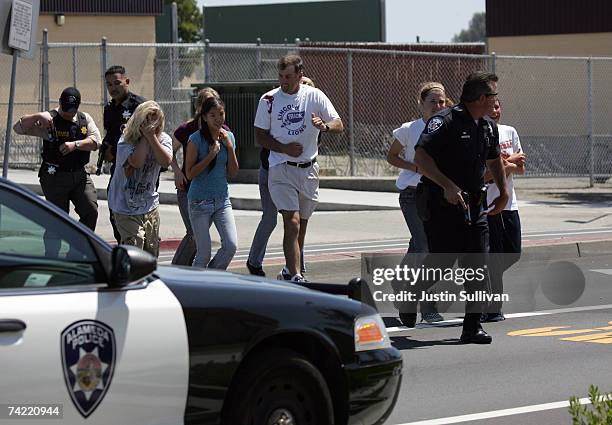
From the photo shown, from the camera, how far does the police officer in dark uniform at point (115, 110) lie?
1121 cm

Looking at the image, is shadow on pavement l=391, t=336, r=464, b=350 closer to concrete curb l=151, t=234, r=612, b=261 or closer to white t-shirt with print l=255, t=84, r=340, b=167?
white t-shirt with print l=255, t=84, r=340, b=167

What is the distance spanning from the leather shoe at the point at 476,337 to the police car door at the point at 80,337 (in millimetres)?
4549

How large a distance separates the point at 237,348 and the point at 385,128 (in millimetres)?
20790

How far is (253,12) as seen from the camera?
5453 centimetres

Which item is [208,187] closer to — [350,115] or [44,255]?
[44,255]

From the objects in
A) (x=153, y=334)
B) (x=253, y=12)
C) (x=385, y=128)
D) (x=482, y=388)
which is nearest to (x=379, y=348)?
(x=153, y=334)

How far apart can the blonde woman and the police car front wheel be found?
451 centimetres

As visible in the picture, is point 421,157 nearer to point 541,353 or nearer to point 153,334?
point 541,353

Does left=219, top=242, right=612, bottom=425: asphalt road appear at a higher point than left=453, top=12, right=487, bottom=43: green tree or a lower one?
lower

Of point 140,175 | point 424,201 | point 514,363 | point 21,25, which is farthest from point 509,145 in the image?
point 21,25

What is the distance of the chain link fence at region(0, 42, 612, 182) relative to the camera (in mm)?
23484

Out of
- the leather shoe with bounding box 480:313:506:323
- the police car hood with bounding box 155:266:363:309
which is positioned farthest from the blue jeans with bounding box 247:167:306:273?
the police car hood with bounding box 155:266:363:309

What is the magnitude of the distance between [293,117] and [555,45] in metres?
22.7

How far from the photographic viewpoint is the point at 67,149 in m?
11.4
